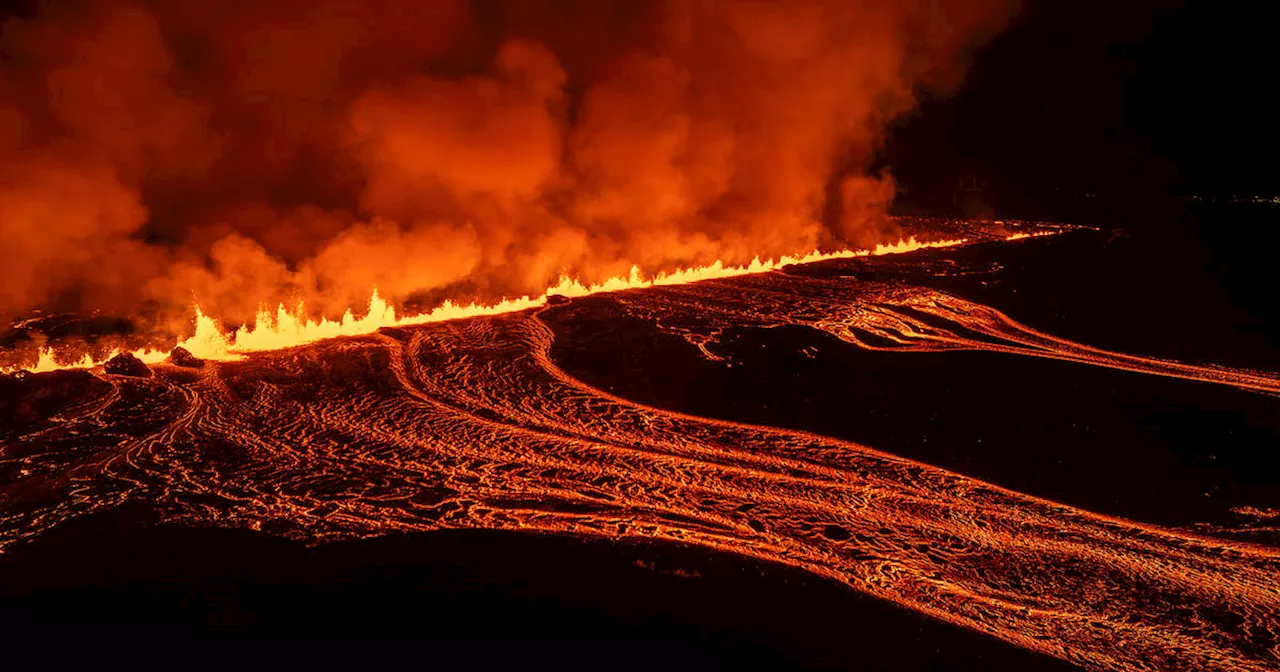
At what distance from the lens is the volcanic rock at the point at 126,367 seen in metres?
6.96

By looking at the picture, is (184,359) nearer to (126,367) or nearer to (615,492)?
(126,367)

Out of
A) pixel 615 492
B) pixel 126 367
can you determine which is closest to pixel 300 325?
pixel 126 367

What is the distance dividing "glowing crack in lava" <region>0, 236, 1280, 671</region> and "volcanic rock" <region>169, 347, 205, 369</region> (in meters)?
0.15

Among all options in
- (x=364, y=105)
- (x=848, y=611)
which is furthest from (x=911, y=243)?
(x=848, y=611)

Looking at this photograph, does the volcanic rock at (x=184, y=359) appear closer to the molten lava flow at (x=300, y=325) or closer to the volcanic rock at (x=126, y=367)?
the molten lava flow at (x=300, y=325)

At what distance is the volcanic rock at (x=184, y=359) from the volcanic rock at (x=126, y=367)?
324 millimetres

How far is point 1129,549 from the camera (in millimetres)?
4348

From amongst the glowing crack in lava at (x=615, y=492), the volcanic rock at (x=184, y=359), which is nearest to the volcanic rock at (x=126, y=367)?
the glowing crack in lava at (x=615, y=492)

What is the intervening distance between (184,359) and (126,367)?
0.46m

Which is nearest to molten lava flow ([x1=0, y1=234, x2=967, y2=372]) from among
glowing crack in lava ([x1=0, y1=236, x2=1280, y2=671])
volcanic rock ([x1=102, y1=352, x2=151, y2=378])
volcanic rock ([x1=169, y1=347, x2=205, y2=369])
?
volcanic rock ([x1=169, y1=347, x2=205, y2=369])

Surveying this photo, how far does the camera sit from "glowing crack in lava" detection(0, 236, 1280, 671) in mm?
3861

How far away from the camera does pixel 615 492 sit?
4805 mm

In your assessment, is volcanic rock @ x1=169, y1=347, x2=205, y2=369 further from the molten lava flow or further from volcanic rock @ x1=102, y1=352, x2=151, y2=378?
volcanic rock @ x1=102, y1=352, x2=151, y2=378

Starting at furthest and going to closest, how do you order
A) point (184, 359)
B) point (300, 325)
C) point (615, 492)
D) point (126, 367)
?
point (300, 325) → point (184, 359) → point (126, 367) → point (615, 492)
